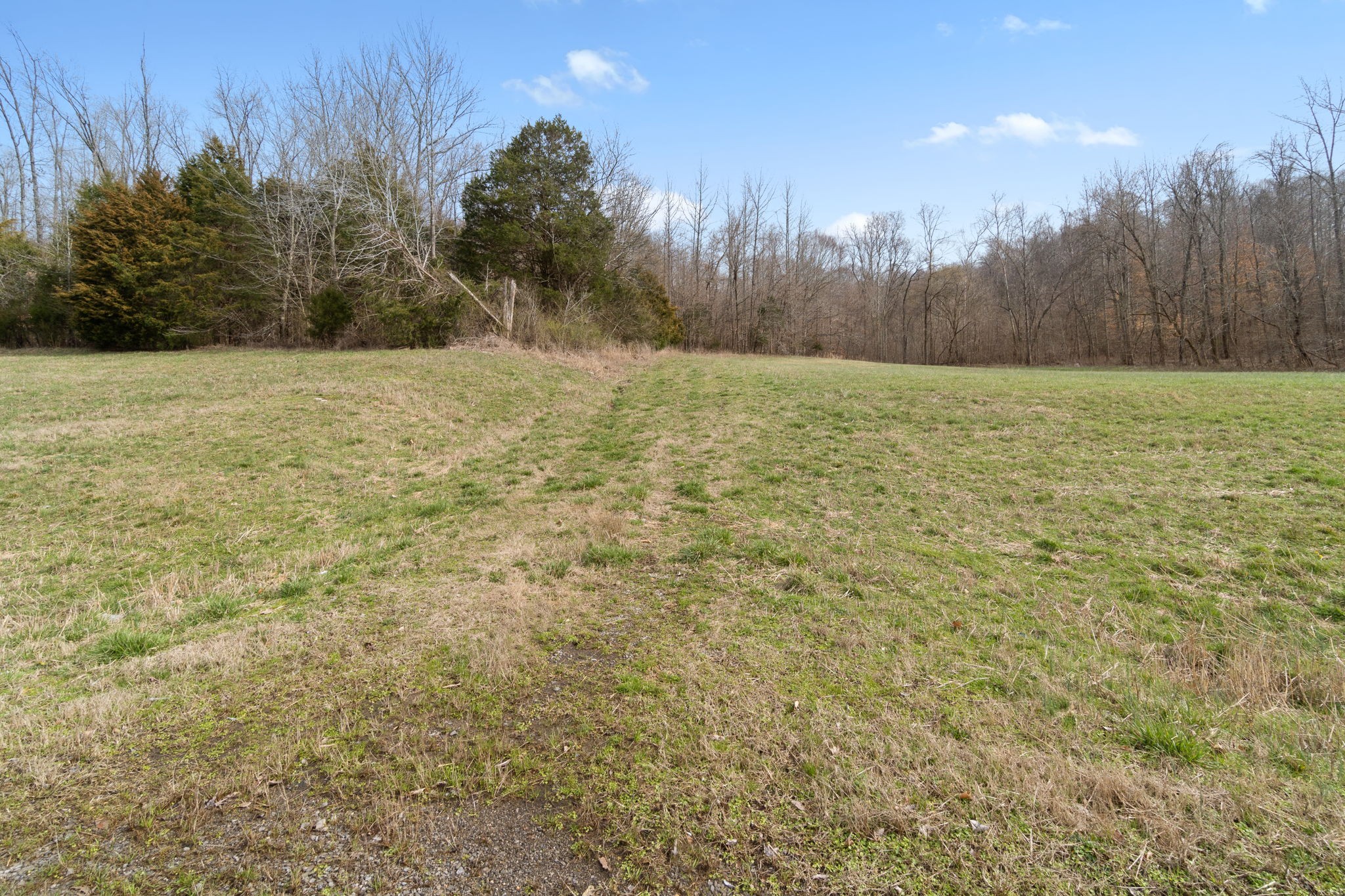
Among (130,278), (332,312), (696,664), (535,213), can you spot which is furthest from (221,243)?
(696,664)

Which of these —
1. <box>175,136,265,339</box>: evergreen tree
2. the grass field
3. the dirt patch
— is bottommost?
the dirt patch

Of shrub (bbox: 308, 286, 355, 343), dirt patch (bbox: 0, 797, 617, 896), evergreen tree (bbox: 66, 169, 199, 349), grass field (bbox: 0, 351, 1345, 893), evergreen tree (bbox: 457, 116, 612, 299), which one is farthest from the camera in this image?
evergreen tree (bbox: 457, 116, 612, 299)

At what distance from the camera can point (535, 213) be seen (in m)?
24.8

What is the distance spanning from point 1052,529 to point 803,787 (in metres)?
4.91

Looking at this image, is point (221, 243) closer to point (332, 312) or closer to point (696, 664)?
point (332, 312)

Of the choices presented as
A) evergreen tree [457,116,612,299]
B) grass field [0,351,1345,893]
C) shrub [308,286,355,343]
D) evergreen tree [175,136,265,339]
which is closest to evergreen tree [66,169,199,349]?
evergreen tree [175,136,265,339]

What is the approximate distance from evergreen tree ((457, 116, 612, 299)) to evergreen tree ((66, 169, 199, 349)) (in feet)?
39.3

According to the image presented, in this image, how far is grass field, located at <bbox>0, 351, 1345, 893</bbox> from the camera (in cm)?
226

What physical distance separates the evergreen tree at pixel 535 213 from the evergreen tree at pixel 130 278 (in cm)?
1197

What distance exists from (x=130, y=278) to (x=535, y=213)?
55.4 feet

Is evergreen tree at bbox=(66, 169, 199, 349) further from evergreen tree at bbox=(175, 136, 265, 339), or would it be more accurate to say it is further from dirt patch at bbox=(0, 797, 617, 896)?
dirt patch at bbox=(0, 797, 617, 896)

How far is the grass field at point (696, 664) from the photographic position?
7.41 ft

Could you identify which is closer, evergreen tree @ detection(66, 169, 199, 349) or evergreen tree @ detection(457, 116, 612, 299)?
evergreen tree @ detection(66, 169, 199, 349)

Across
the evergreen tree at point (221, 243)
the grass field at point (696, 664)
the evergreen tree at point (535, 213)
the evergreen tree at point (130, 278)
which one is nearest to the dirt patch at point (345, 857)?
the grass field at point (696, 664)
